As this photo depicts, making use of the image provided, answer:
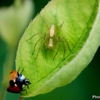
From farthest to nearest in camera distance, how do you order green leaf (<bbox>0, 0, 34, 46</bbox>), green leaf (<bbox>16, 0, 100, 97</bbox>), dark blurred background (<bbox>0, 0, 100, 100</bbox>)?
dark blurred background (<bbox>0, 0, 100, 100</bbox>)
green leaf (<bbox>16, 0, 100, 97</bbox>)
green leaf (<bbox>0, 0, 34, 46</bbox>)

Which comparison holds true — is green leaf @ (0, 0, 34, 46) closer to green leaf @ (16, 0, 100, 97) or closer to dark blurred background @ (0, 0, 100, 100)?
green leaf @ (16, 0, 100, 97)

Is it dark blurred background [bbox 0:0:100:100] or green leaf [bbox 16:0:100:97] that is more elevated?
green leaf [bbox 16:0:100:97]

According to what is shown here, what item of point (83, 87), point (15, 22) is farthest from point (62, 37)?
point (83, 87)

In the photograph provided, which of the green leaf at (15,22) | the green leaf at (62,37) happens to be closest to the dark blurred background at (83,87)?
the green leaf at (62,37)

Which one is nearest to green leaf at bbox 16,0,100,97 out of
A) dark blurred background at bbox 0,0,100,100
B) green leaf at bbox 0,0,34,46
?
green leaf at bbox 0,0,34,46

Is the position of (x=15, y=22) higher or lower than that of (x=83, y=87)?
higher

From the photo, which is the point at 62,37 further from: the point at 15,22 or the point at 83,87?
the point at 83,87

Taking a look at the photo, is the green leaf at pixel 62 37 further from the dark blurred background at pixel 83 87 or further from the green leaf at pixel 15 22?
the dark blurred background at pixel 83 87

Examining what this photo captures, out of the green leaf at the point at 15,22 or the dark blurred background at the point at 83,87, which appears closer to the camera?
the green leaf at the point at 15,22

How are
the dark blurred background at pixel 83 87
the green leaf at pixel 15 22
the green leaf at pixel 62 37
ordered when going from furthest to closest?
the dark blurred background at pixel 83 87, the green leaf at pixel 62 37, the green leaf at pixel 15 22

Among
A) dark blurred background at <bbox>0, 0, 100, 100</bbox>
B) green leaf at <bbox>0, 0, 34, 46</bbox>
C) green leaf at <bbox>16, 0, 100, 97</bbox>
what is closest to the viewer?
green leaf at <bbox>0, 0, 34, 46</bbox>

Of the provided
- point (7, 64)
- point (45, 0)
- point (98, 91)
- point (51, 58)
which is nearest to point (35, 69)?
point (51, 58)

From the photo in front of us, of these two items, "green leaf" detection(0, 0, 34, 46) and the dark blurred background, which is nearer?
"green leaf" detection(0, 0, 34, 46)
